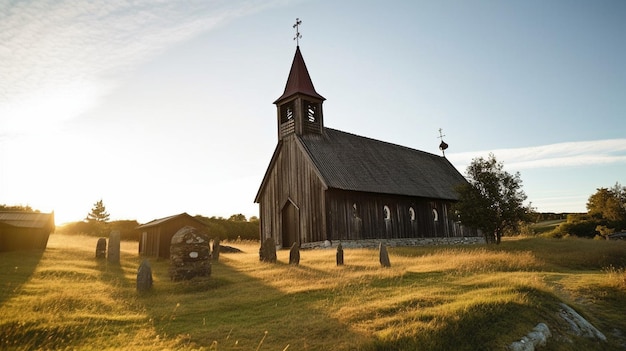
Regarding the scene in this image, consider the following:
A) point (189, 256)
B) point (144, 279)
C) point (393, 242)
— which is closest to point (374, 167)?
point (393, 242)

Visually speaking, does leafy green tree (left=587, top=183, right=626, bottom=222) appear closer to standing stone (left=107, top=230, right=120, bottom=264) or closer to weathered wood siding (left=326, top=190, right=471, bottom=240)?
weathered wood siding (left=326, top=190, right=471, bottom=240)

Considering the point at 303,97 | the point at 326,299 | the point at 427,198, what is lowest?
the point at 326,299

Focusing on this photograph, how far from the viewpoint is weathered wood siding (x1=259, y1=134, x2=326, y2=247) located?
24984 mm

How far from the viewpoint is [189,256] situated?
572 inches

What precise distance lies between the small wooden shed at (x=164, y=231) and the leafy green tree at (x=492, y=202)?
55.5ft

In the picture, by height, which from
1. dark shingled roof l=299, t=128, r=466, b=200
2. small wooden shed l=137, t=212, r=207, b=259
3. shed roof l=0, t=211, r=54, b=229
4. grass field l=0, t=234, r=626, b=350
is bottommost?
grass field l=0, t=234, r=626, b=350

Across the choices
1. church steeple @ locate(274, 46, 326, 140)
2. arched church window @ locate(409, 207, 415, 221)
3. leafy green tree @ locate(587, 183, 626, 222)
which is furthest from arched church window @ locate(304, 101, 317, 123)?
leafy green tree @ locate(587, 183, 626, 222)

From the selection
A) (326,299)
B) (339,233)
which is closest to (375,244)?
(339,233)

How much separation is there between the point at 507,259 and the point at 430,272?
462cm

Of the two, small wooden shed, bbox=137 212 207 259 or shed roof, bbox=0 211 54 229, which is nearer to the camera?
small wooden shed, bbox=137 212 207 259

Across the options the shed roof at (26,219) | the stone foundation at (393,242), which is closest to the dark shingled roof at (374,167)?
the stone foundation at (393,242)

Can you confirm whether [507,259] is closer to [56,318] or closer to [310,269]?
[310,269]

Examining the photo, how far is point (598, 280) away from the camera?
42.9 feet

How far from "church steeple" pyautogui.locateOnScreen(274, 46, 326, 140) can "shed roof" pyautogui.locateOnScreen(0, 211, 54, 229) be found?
16.0 m
